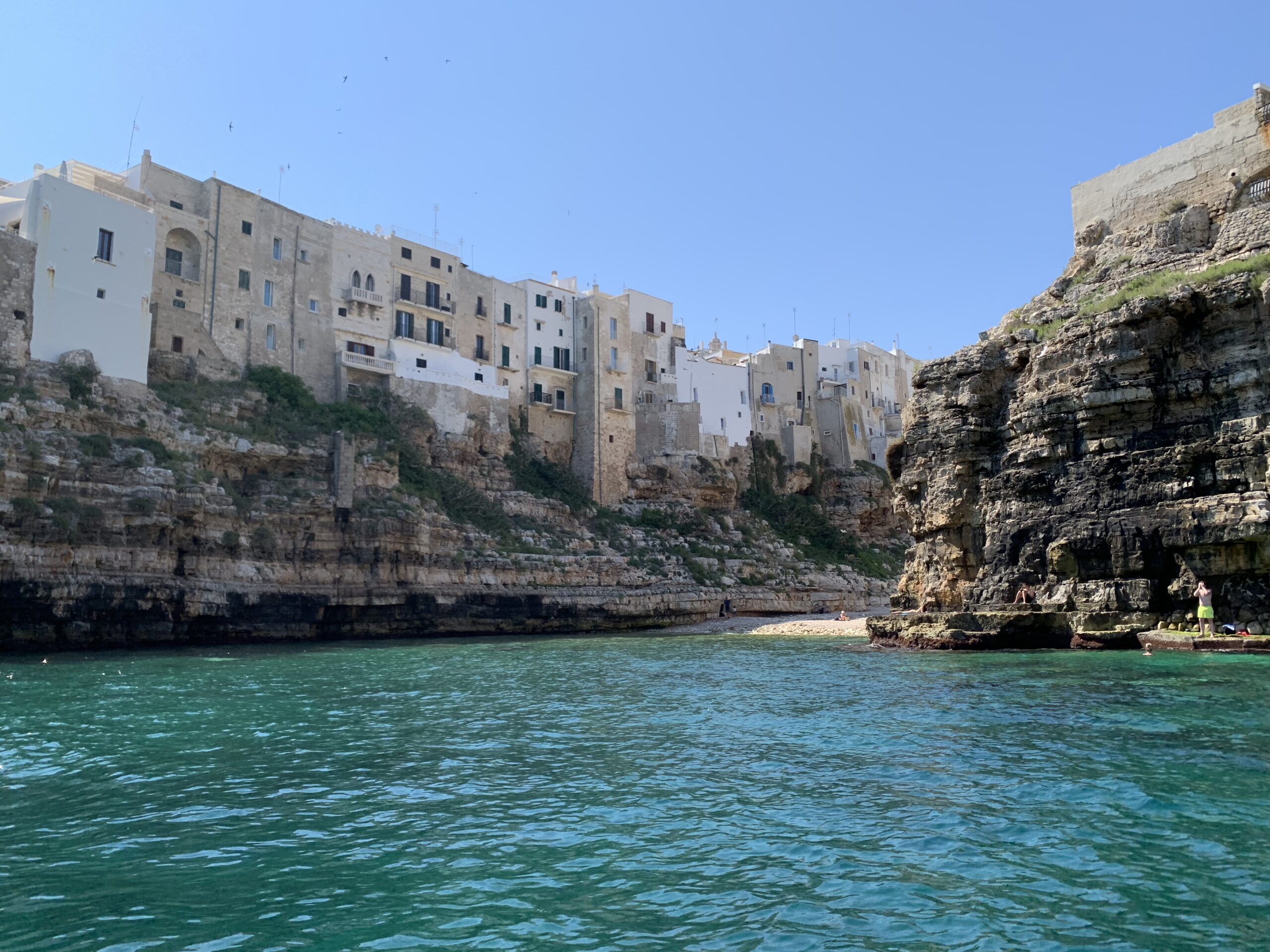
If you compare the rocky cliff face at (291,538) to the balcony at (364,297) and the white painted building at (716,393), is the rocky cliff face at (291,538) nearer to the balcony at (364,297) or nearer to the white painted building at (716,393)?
the balcony at (364,297)

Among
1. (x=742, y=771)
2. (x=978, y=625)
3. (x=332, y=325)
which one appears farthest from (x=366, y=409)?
(x=742, y=771)

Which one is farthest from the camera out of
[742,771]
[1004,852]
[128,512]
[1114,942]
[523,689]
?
[128,512]

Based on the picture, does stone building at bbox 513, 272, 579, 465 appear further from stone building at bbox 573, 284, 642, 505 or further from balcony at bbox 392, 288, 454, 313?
balcony at bbox 392, 288, 454, 313

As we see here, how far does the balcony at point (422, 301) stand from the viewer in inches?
2132

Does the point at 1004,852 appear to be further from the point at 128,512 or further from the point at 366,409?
the point at 366,409

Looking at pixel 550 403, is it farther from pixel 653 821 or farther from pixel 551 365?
pixel 653 821

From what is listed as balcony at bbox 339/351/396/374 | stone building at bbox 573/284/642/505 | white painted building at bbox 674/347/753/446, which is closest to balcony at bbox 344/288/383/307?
balcony at bbox 339/351/396/374

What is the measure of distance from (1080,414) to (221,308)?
125 ft

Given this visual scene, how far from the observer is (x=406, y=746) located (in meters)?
13.8

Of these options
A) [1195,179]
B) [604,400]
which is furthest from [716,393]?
[1195,179]

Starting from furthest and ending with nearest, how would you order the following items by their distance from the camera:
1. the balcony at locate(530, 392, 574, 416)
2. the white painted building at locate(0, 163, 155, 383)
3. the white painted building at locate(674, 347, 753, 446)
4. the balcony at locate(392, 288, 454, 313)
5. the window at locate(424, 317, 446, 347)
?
the white painted building at locate(674, 347, 753, 446) → the balcony at locate(530, 392, 574, 416) → the window at locate(424, 317, 446, 347) → the balcony at locate(392, 288, 454, 313) → the white painted building at locate(0, 163, 155, 383)

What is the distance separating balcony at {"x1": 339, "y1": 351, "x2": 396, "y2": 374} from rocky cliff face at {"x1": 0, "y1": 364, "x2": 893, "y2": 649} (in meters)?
3.19

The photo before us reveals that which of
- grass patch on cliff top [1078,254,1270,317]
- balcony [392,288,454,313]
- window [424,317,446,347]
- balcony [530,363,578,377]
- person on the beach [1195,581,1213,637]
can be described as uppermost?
balcony [392,288,454,313]

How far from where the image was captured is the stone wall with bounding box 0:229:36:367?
3553 cm
